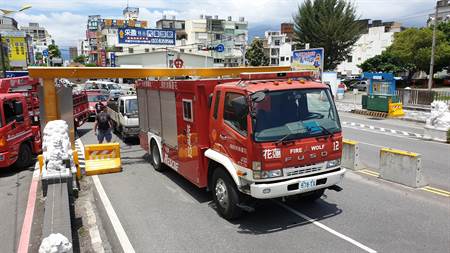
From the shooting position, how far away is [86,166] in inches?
Result: 432

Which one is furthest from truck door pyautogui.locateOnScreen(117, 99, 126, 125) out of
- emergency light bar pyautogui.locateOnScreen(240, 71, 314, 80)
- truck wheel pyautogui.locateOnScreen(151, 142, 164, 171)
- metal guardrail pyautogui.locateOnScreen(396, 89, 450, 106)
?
metal guardrail pyautogui.locateOnScreen(396, 89, 450, 106)

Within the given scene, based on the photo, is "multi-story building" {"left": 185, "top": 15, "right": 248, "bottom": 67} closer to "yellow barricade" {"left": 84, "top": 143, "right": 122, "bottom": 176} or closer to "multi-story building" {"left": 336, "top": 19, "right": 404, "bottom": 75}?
"multi-story building" {"left": 336, "top": 19, "right": 404, "bottom": 75}

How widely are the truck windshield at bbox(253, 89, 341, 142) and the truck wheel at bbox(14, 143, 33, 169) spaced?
8.80 meters

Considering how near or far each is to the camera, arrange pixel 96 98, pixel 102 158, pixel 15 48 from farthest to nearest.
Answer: pixel 15 48
pixel 96 98
pixel 102 158

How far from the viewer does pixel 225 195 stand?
278 inches

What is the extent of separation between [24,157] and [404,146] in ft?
43.6

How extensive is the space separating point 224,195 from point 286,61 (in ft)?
288

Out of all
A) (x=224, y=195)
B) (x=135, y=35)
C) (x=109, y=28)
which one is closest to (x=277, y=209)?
(x=224, y=195)

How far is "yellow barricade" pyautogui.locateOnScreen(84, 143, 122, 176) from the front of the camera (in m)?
11.0

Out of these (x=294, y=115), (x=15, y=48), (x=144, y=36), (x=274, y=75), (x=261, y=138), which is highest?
(x=15, y=48)

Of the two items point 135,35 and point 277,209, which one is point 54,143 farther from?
point 135,35

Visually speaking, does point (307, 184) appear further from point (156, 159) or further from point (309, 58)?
point (309, 58)

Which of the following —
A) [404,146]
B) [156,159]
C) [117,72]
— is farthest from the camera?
[404,146]

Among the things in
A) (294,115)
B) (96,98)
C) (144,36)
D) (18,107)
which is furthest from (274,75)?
(144,36)
